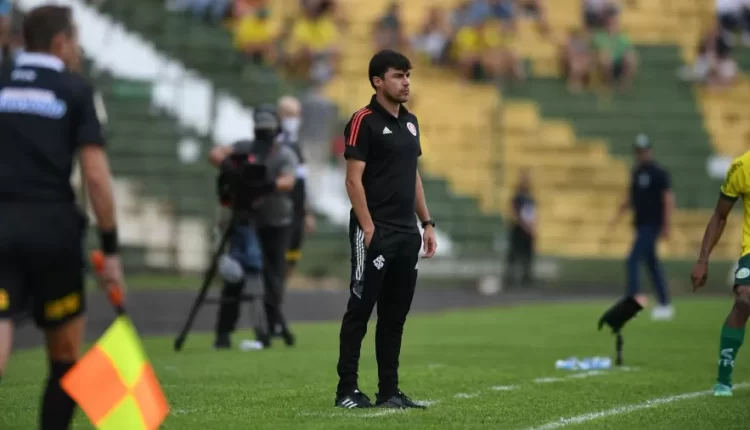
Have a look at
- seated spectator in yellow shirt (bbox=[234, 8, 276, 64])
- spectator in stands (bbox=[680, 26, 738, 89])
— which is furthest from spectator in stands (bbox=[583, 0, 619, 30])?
seated spectator in yellow shirt (bbox=[234, 8, 276, 64])

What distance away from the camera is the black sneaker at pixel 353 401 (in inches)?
366

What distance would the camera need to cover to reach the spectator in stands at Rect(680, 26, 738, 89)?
3219 cm

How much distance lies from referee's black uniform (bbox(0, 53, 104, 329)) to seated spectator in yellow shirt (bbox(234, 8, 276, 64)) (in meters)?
22.8

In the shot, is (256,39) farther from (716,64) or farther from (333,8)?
(716,64)

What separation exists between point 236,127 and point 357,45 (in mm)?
5577

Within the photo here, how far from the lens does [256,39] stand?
1161 inches

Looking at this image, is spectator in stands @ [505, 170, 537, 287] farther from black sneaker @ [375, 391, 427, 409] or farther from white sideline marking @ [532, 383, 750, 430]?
black sneaker @ [375, 391, 427, 409]

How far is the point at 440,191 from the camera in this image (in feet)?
96.3

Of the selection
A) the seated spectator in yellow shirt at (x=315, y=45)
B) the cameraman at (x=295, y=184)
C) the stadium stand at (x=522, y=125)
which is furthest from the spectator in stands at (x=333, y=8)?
the cameraman at (x=295, y=184)

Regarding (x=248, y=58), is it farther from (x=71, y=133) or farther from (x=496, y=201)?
(x=71, y=133)

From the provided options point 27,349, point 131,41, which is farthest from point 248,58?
point 27,349

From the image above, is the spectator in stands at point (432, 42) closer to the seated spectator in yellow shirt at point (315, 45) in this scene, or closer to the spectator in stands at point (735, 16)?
the seated spectator in yellow shirt at point (315, 45)

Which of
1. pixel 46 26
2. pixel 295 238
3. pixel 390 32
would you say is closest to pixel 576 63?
pixel 390 32

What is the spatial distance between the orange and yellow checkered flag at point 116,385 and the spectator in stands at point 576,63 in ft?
83.9
